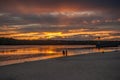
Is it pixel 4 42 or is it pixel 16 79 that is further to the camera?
pixel 4 42

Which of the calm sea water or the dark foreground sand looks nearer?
the dark foreground sand

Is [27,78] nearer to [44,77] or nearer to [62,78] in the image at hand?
[44,77]

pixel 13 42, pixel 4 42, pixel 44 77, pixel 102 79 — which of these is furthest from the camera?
pixel 13 42

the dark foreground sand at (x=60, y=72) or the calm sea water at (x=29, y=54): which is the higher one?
the calm sea water at (x=29, y=54)

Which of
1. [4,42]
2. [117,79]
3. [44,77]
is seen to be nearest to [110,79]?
[117,79]

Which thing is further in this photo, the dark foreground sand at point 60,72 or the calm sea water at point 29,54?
the calm sea water at point 29,54

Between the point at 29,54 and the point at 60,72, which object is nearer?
the point at 60,72

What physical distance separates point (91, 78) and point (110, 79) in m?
1.36

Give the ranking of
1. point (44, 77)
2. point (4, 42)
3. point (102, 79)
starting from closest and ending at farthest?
point (102, 79) → point (44, 77) → point (4, 42)

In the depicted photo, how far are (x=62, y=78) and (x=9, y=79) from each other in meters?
3.91

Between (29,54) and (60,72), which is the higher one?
(29,54)

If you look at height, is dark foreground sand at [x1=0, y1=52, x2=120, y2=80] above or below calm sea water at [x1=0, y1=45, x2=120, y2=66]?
below

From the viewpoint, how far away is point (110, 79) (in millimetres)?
16594

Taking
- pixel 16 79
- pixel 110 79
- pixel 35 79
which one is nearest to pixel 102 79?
pixel 110 79
